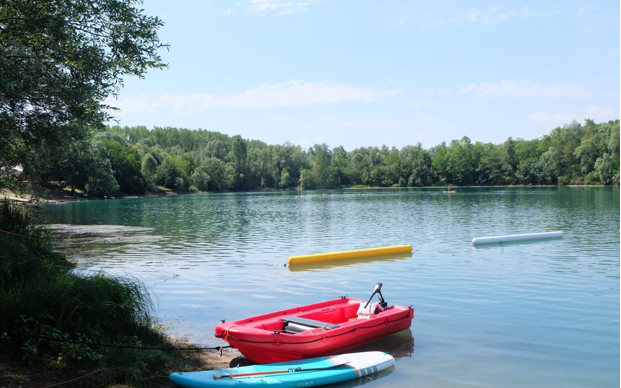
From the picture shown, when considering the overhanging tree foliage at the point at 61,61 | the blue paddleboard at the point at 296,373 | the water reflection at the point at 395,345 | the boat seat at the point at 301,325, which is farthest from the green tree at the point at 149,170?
the blue paddleboard at the point at 296,373

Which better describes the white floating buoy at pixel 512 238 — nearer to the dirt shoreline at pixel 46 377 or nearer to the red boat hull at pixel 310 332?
the red boat hull at pixel 310 332

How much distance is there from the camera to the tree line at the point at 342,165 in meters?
101

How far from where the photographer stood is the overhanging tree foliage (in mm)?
10281

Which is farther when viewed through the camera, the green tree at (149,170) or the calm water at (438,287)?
the green tree at (149,170)

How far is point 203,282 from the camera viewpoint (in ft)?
58.3

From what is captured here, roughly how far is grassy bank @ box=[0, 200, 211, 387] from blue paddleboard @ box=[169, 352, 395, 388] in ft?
2.12

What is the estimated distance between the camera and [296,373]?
868 cm

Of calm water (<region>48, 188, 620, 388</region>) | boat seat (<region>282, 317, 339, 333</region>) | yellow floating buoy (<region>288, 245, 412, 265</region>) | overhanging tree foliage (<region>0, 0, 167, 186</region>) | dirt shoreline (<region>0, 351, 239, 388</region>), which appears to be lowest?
calm water (<region>48, 188, 620, 388</region>)

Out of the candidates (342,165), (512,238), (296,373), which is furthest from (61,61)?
(342,165)

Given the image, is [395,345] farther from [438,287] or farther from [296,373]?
[438,287]

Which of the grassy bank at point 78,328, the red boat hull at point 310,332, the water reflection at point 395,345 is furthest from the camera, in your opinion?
the water reflection at point 395,345

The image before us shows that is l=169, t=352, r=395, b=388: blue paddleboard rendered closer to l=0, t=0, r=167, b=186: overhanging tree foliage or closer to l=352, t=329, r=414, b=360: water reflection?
l=352, t=329, r=414, b=360: water reflection

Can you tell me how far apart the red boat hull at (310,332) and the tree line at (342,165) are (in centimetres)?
7289

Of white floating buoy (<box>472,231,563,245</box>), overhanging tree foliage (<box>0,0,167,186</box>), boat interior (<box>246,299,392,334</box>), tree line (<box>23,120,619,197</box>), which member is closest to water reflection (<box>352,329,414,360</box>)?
boat interior (<box>246,299,392,334</box>)
